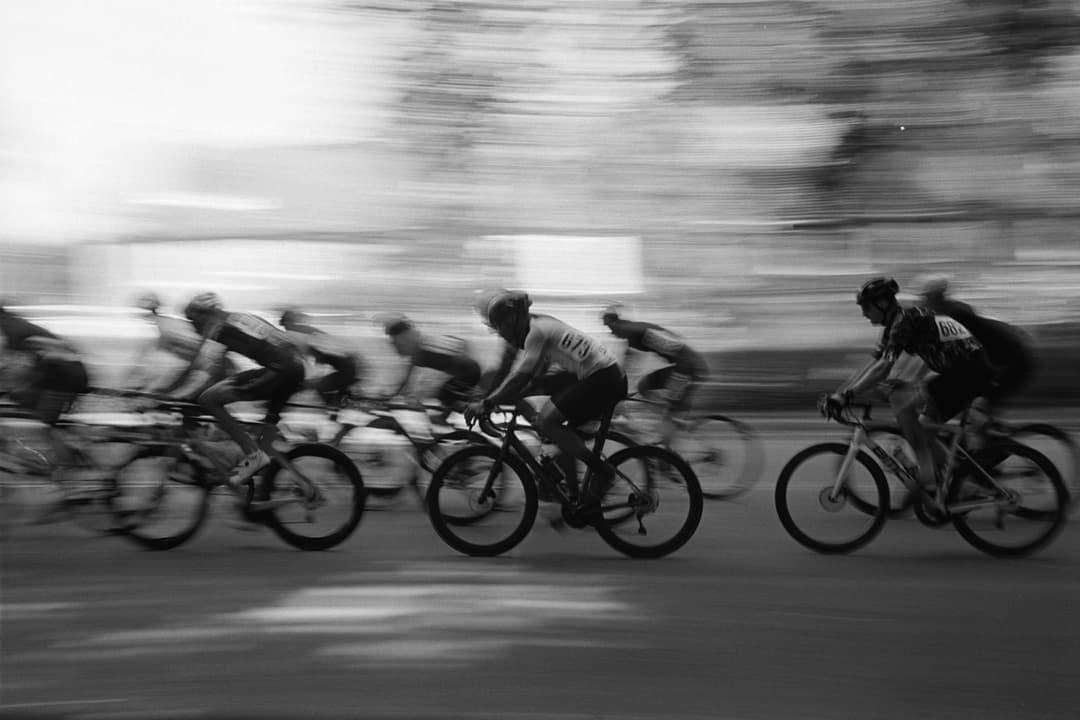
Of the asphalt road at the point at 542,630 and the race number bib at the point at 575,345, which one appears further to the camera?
the race number bib at the point at 575,345

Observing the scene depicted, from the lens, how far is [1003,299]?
20453 millimetres

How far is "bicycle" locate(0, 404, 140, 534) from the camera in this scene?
7.53m

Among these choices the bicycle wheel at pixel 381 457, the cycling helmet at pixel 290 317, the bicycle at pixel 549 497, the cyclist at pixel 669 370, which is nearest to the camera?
the bicycle at pixel 549 497

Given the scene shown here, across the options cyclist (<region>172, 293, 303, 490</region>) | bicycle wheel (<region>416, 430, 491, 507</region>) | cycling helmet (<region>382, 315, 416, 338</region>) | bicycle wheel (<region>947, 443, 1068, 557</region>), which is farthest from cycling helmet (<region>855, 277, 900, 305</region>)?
cycling helmet (<region>382, 315, 416, 338</region>)

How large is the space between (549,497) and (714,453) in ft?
9.90

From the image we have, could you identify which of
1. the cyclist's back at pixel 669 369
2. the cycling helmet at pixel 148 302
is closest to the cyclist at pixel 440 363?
the cyclist's back at pixel 669 369

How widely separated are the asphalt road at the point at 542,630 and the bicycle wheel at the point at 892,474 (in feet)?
0.79

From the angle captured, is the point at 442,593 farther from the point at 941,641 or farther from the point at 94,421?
the point at 94,421

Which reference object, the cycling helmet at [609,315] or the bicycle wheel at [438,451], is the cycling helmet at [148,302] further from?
the cycling helmet at [609,315]

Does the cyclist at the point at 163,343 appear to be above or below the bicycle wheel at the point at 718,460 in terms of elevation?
above

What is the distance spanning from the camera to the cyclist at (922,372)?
6980mm

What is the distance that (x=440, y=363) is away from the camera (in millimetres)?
9453

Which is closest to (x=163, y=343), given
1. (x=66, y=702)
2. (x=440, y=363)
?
(x=440, y=363)

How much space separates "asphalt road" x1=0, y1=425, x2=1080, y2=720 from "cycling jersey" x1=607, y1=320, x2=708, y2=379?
237cm
